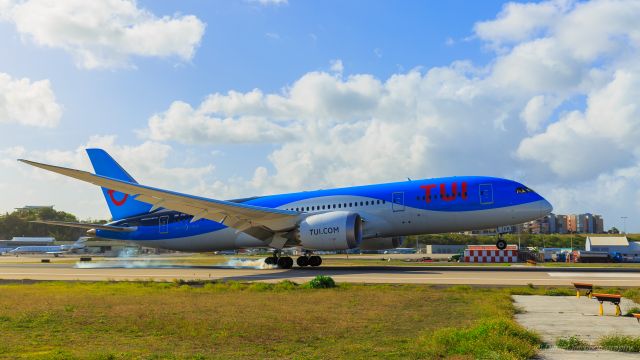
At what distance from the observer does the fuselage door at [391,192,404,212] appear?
30172mm

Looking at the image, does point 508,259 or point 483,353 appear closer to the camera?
point 483,353

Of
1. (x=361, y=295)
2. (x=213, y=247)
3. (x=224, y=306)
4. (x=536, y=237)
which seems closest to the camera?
(x=224, y=306)

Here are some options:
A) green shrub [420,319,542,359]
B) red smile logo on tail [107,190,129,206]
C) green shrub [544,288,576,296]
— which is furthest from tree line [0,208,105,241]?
green shrub [420,319,542,359]

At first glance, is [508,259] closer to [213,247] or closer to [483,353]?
[213,247]

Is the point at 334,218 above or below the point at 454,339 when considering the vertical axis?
above

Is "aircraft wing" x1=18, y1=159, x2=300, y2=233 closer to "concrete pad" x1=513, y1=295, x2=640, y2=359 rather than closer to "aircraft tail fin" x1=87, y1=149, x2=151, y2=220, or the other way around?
"aircraft tail fin" x1=87, y1=149, x2=151, y2=220

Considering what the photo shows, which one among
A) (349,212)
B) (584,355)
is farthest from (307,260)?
(584,355)

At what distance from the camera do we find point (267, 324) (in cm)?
1080

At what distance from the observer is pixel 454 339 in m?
8.41

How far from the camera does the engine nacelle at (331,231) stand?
2875 centimetres

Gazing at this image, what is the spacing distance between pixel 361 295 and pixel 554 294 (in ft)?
19.4

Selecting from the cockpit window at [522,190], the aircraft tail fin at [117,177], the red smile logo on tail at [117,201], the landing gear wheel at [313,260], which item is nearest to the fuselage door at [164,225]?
the aircraft tail fin at [117,177]

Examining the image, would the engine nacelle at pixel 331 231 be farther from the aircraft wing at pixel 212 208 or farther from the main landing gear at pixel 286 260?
the main landing gear at pixel 286 260

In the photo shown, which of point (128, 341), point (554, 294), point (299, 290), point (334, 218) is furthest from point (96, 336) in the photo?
point (334, 218)
